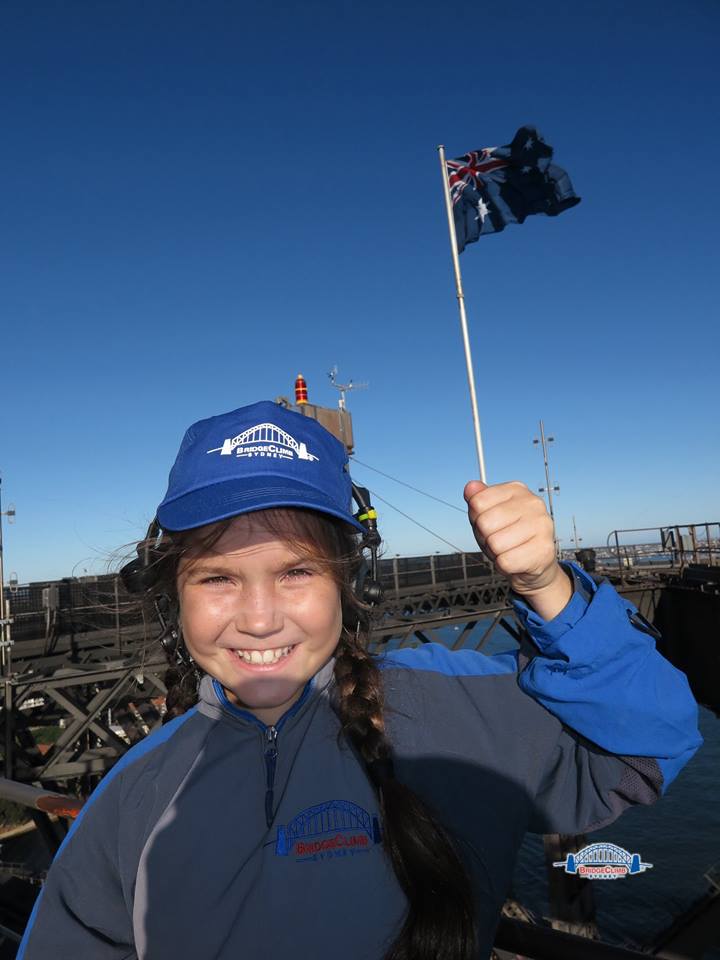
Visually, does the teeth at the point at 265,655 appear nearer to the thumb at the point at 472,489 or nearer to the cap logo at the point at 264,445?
the cap logo at the point at 264,445

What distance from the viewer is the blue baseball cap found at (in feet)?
5.50

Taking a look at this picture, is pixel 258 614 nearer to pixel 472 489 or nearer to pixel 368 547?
pixel 368 547

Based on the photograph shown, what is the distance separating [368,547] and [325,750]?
2.31 feet

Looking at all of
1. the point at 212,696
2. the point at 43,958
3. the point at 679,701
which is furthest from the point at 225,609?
the point at 679,701

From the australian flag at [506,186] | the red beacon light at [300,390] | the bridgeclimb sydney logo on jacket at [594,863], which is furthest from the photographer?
the bridgeclimb sydney logo on jacket at [594,863]

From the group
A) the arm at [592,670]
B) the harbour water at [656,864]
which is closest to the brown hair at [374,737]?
the arm at [592,670]

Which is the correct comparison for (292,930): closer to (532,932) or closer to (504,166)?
(532,932)

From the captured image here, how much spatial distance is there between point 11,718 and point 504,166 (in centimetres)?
1056

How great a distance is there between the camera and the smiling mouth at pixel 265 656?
1734 millimetres

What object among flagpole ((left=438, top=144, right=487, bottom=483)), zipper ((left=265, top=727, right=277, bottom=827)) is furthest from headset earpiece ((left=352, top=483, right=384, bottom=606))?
flagpole ((left=438, top=144, right=487, bottom=483))

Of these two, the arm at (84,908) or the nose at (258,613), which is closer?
→ the arm at (84,908)

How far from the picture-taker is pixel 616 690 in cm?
133

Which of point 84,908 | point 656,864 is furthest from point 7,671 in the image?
point 656,864

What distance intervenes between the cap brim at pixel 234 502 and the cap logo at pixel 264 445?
86 mm
